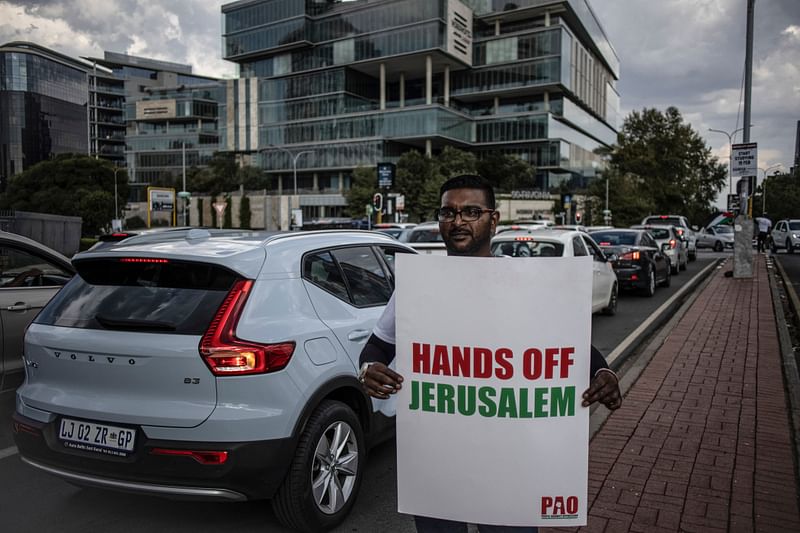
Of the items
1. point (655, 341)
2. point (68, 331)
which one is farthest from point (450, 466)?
point (655, 341)

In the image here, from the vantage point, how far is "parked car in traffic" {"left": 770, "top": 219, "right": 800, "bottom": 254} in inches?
1426

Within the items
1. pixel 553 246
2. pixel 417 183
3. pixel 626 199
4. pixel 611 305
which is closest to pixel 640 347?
pixel 553 246

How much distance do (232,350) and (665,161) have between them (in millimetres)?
61505

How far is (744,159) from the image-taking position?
17750 millimetres

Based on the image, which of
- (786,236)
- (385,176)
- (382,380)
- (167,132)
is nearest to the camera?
(382,380)

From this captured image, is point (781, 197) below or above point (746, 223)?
above

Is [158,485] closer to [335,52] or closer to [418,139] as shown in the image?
[418,139]

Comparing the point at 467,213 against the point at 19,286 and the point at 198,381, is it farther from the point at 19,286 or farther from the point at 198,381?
Answer: the point at 19,286

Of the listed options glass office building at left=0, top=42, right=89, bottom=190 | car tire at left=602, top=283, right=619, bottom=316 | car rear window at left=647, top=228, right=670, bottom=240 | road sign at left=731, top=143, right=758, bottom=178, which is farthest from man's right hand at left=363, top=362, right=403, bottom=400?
glass office building at left=0, top=42, right=89, bottom=190

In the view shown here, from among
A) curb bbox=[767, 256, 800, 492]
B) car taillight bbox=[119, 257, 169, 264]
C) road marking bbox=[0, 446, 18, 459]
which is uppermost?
car taillight bbox=[119, 257, 169, 264]

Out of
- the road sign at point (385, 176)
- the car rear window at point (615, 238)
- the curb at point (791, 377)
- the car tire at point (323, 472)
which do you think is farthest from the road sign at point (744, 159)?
the road sign at point (385, 176)

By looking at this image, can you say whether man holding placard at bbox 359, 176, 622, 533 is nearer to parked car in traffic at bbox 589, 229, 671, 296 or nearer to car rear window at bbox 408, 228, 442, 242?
parked car in traffic at bbox 589, 229, 671, 296

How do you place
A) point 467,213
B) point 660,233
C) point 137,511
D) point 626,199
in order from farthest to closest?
1. point 626,199
2. point 660,233
3. point 137,511
4. point 467,213

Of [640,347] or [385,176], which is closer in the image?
[640,347]
